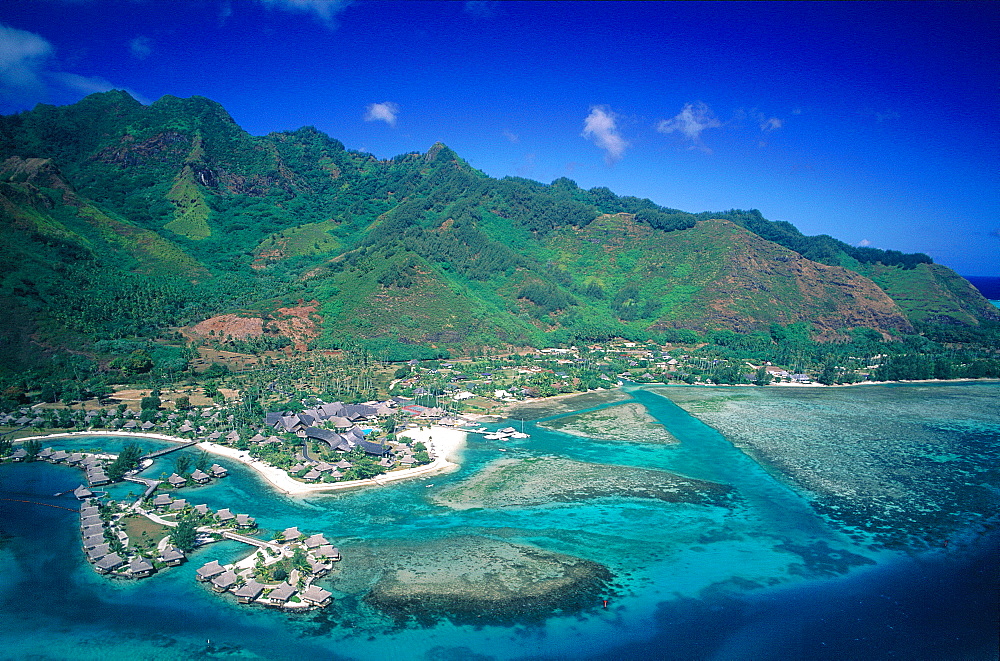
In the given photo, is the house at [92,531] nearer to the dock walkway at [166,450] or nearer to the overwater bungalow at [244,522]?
the overwater bungalow at [244,522]

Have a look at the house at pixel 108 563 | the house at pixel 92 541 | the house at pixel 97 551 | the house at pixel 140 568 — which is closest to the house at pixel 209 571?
the house at pixel 140 568

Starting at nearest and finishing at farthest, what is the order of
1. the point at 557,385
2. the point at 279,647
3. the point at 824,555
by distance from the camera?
the point at 279,647
the point at 824,555
the point at 557,385

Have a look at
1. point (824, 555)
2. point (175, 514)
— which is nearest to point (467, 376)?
point (175, 514)

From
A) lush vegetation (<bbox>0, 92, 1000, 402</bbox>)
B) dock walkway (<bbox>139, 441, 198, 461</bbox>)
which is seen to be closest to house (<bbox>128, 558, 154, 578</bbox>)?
dock walkway (<bbox>139, 441, 198, 461</bbox>)

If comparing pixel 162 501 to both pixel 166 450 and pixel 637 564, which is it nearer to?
pixel 166 450

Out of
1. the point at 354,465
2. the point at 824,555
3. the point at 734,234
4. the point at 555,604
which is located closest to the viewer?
the point at 555,604

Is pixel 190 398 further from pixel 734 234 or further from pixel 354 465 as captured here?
pixel 734 234

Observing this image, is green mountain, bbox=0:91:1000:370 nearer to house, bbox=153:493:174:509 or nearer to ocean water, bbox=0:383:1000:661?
house, bbox=153:493:174:509

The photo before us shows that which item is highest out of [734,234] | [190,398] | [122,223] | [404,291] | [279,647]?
[734,234]
